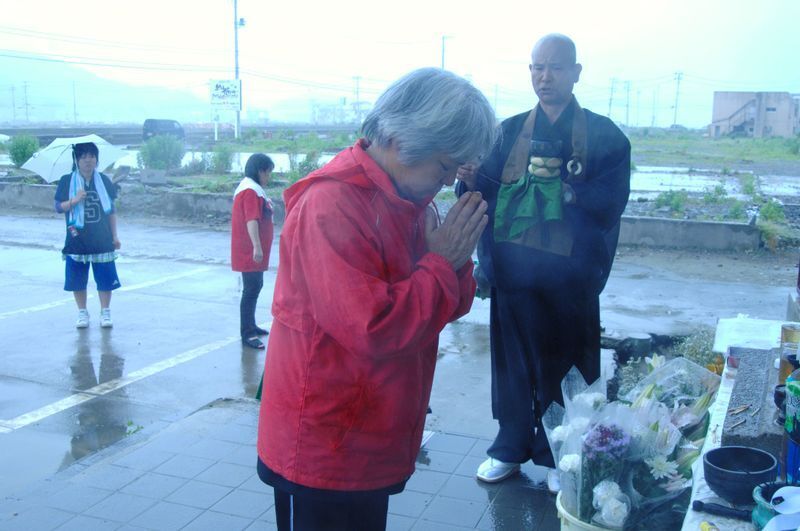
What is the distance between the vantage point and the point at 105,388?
5910mm

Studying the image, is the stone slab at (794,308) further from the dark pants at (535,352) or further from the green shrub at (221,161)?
the green shrub at (221,161)

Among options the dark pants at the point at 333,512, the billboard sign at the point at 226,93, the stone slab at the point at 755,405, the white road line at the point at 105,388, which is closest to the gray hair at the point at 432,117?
the dark pants at the point at 333,512

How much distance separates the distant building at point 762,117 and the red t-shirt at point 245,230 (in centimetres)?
7720

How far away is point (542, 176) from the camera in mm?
3498

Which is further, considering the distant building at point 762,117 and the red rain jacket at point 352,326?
the distant building at point 762,117

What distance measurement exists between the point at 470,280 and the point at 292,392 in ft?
1.82

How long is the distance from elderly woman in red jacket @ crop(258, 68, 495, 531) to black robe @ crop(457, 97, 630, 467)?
163 centimetres

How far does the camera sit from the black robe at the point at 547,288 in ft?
11.8

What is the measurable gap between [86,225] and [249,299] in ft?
5.90

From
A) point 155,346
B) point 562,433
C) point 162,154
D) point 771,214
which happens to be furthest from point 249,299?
point 162,154

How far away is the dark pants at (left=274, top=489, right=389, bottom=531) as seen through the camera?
208 centimetres

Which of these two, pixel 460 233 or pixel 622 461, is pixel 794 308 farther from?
pixel 460 233

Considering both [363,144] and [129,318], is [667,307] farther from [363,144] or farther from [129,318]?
[363,144]

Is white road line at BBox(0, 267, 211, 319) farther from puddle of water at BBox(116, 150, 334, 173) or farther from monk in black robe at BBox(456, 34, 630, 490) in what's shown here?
puddle of water at BBox(116, 150, 334, 173)
